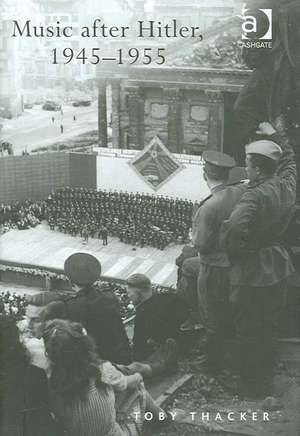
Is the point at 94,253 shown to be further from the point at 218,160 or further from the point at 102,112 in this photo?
the point at 218,160

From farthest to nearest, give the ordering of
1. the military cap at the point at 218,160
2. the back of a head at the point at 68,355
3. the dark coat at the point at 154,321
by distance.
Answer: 1. the dark coat at the point at 154,321
2. the military cap at the point at 218,160
3. the back of a head at the point at 68,355

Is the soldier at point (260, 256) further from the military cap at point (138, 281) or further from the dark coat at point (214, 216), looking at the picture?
the military cap at point (138, 281)

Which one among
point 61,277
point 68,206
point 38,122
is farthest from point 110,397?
point 38,122

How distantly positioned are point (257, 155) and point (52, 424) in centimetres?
331

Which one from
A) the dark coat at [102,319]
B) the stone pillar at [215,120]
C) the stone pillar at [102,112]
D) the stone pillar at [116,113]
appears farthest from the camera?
the stone pillar at [116,113]

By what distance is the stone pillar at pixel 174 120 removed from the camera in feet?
131

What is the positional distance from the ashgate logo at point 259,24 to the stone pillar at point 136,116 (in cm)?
3321

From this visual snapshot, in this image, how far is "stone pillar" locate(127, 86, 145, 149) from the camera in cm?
4091

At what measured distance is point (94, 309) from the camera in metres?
6.11

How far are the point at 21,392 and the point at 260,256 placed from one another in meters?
2.93

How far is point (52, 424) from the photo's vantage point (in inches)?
194

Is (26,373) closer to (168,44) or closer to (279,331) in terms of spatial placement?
(279,331)

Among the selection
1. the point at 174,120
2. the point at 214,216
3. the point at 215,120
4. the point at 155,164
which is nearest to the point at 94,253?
the point at 155,164

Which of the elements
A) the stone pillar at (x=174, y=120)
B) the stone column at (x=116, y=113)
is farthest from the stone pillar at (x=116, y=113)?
the stone pillar at (x=174, y=120)
